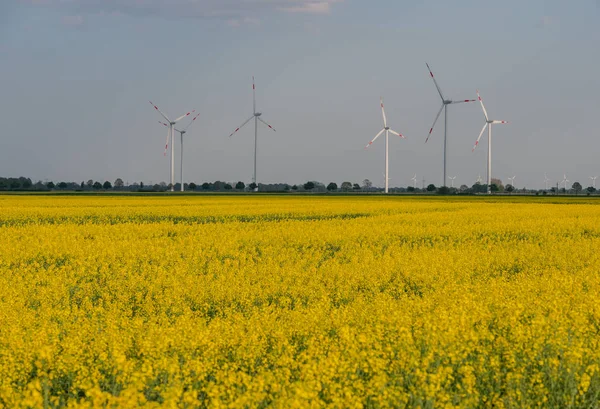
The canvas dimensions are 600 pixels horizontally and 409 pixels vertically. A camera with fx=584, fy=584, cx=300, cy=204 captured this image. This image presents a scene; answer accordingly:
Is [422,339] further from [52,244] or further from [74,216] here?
[74,216]

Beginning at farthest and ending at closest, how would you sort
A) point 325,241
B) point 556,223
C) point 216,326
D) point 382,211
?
point 382,211 → point 556,223 → point 325,241 → point 216,326

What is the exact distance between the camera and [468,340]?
8.09 m

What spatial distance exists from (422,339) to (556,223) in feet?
82.4

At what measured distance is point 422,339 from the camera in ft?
26.1

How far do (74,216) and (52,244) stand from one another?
17308 mm

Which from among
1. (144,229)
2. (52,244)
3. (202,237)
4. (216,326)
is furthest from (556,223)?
(216,326)

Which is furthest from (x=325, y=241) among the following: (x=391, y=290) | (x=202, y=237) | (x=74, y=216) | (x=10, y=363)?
(x=74, y=216)

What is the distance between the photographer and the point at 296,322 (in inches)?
356

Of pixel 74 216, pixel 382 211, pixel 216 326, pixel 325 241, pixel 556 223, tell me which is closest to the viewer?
pixel 216 326

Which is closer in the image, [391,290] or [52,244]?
[391,290]

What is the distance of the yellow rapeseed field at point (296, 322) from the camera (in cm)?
635

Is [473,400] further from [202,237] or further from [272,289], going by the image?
[202,237]

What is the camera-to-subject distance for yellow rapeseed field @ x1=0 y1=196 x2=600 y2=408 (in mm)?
6348

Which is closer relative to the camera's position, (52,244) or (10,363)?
(10,363)
